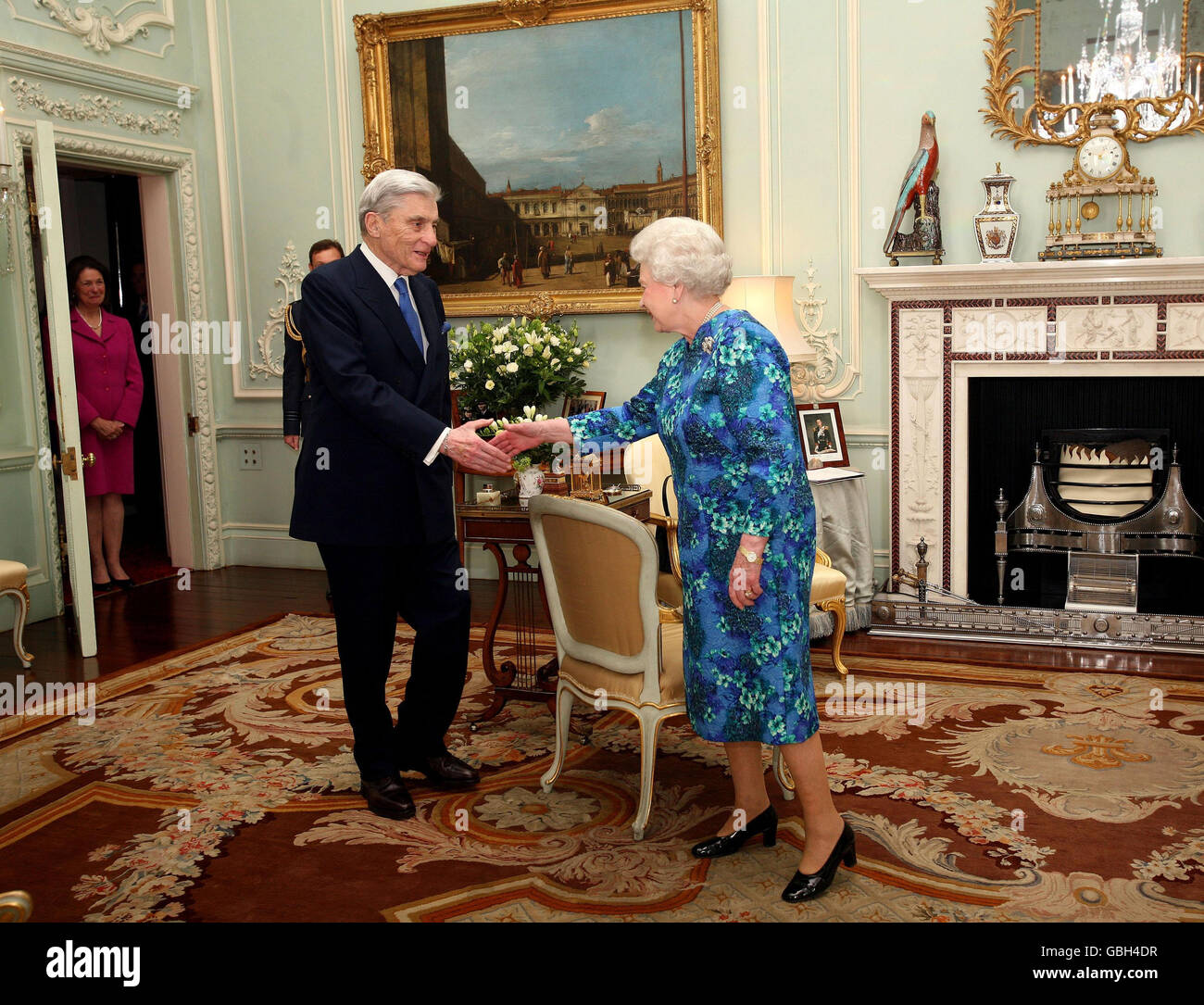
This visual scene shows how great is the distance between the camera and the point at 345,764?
380cm

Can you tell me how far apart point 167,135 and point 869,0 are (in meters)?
4.25

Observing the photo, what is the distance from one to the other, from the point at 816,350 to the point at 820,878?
11.9ft

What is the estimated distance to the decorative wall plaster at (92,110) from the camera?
229 inches

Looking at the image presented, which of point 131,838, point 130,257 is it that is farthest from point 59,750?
point 130,257

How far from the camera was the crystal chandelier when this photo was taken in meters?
5.07

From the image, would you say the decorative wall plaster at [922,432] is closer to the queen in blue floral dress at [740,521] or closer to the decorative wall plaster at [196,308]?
the queen in blue floral dress at [740,521]

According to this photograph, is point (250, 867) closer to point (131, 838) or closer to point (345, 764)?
point (131, 838)

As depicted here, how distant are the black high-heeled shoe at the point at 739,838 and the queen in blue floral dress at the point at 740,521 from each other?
0.24 meters

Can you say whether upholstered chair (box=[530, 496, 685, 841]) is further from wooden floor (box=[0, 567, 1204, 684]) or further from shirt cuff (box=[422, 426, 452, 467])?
wooden floor (box=[0, 567, 1204, 684])

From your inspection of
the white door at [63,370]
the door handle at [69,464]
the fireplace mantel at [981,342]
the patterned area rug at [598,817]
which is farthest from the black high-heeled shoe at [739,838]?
the door handle at [69,464]

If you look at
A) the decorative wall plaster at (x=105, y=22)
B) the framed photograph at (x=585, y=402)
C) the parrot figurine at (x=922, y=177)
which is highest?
the decorative wall plaster at (x=105, y=22)

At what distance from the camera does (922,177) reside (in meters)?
5.41

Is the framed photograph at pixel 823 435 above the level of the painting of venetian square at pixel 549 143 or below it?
below

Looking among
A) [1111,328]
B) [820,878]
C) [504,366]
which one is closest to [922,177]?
[1111,328]
